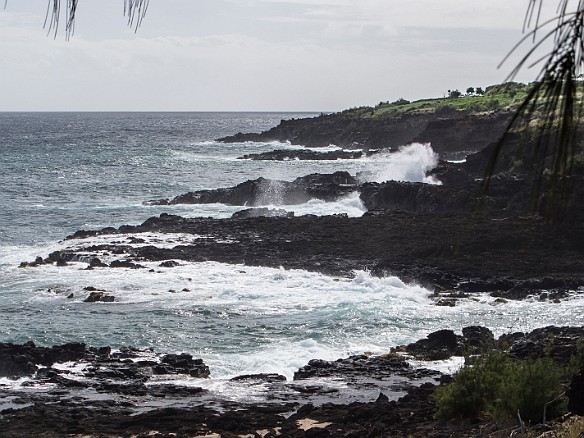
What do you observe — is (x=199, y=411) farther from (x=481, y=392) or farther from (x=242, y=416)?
(x=481, y=392)

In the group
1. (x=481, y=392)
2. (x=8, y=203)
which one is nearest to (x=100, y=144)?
(x=8, y=203)

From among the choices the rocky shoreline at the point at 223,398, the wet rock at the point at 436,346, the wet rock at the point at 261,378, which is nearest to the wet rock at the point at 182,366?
the rocky shoreline at the point at 223,398

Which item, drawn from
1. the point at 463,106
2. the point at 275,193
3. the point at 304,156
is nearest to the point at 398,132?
the point at 463,106

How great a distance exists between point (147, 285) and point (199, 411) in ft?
40.9

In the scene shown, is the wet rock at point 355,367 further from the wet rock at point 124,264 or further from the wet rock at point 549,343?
the wet rock at point 124,264

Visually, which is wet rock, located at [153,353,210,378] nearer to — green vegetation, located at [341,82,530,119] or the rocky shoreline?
the rocky shoreline

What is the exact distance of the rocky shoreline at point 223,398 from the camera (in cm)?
1490

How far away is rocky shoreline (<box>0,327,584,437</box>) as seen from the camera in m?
14.9

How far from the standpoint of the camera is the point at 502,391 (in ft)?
39.7

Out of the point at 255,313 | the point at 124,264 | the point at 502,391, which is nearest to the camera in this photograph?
the point at 502,391

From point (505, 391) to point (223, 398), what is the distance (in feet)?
23.6

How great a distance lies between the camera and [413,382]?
18281mm

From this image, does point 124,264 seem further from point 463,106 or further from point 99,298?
point 463,106

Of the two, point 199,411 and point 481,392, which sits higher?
point 481,392
